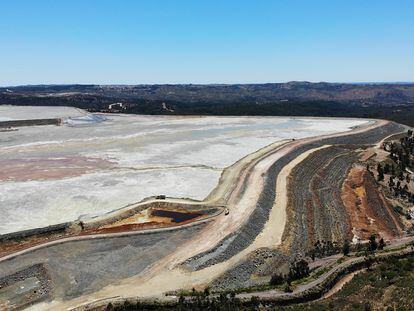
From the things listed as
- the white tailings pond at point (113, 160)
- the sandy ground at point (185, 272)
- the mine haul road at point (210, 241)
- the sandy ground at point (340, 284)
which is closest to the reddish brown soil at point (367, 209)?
the mine haul road at point (210, 241)

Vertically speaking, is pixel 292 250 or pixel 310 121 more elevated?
pixel 310 121

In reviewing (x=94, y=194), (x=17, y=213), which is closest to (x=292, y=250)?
(x=94, y=194)

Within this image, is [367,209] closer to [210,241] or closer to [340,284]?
[210,241]

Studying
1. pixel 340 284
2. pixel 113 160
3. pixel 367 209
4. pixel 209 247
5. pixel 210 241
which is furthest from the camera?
pixel 113 160

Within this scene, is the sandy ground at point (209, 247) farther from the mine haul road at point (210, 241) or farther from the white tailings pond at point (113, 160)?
the white tailings pond at point (113, 160)

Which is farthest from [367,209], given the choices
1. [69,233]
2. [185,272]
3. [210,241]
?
[69,233]

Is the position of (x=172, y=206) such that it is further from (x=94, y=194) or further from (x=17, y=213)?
(x=17, y=213)
